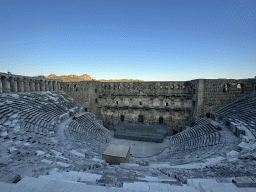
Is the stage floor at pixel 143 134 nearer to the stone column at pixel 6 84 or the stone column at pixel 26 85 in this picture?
the stone column at pixel 26 85

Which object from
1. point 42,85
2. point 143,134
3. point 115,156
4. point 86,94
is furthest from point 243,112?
point 42,85

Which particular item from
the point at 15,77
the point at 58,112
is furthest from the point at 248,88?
the point at 15,77

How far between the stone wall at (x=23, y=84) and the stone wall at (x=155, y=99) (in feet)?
9.73

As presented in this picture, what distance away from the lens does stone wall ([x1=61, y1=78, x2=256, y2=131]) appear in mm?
18297

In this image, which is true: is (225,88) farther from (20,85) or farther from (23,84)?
(23,84)

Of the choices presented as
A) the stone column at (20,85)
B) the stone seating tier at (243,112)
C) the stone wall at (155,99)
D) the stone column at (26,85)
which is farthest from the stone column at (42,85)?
the stone seating tier at (243,112)

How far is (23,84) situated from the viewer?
17547mm

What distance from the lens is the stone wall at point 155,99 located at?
60.0 ft

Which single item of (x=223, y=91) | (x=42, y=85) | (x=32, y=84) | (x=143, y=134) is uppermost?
(x=32, y=84)

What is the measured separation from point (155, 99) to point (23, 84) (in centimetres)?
2118

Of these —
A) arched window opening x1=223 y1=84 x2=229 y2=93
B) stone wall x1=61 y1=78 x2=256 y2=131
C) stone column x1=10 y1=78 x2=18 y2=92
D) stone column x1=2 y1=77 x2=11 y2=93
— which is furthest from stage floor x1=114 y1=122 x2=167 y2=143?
stone column x1=2 y1=77 x2=11 y2=93

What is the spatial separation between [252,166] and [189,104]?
54.6 ft

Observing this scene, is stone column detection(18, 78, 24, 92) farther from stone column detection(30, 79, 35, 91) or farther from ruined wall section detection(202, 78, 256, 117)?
ruined wall section detection(202, 78, 256, 117)

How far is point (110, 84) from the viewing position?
80.9 feet
